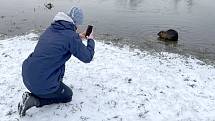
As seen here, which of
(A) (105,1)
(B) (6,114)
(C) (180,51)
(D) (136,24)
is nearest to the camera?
(B) (6,114)

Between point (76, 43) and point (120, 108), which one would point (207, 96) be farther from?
point (76, 43)

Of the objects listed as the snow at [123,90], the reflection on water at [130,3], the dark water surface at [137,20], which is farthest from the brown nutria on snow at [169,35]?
the reflection on water at [130,3]

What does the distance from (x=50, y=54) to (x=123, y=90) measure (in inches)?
112

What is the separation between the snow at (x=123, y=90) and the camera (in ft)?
29.0

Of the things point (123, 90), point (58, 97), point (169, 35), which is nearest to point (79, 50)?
point (58, 97)

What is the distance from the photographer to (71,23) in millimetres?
8234


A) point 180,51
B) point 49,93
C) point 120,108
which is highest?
point 49,93

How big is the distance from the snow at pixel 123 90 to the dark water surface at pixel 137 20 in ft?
20.4

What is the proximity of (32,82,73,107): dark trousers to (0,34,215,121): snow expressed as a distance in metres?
0.17

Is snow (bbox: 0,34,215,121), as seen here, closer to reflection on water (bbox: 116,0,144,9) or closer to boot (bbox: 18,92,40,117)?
boot (bbox: 18,92,40,117)

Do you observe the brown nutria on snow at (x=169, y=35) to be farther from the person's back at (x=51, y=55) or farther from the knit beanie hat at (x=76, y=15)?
the person's back at (x=51, y=55)

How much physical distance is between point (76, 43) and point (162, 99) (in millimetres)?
3013

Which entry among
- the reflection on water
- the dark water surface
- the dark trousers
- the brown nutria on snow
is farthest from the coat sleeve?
the reflection on water

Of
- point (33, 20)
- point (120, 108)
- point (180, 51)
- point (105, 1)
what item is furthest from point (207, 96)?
point (105, 1)
